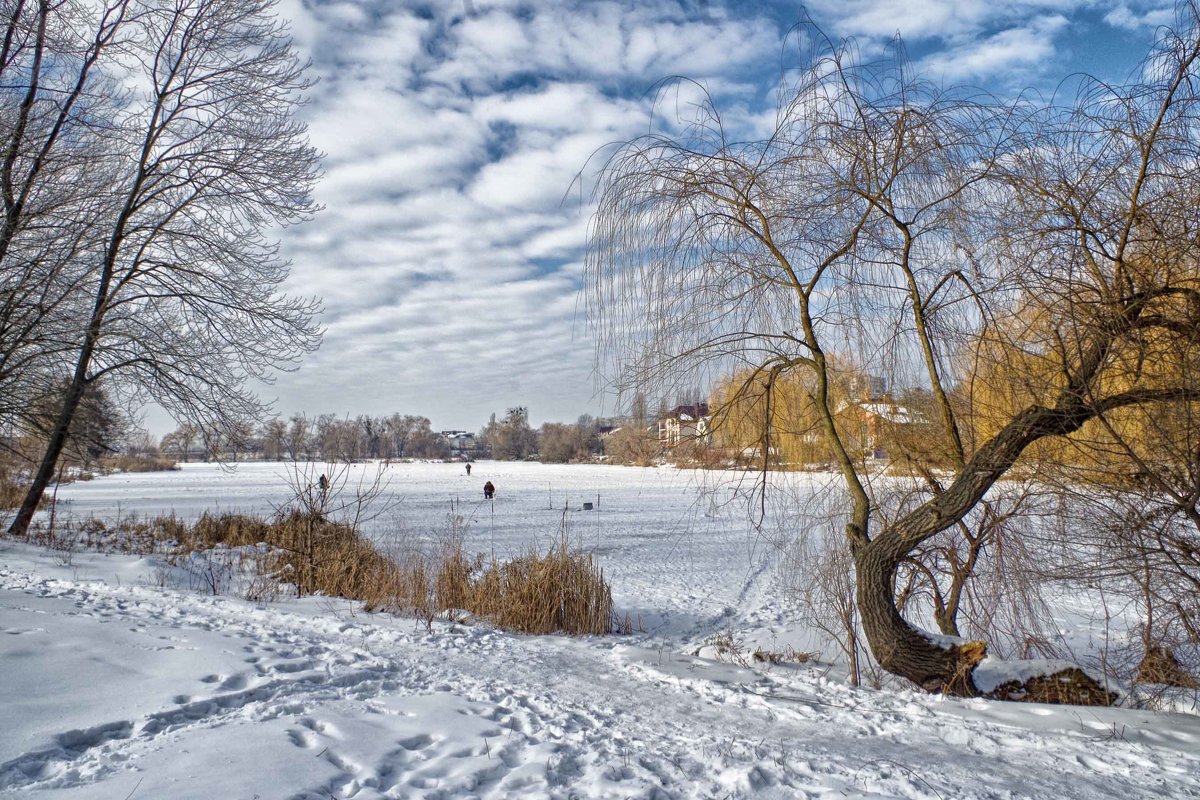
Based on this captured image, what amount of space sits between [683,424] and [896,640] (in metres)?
2.33

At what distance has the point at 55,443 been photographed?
1345 centimetres

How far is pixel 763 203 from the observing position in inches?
229

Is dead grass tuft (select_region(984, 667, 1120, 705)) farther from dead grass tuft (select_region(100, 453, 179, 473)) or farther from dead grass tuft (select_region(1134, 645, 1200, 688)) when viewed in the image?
dead grass tuft (select_region(100, 453, 179, 473))

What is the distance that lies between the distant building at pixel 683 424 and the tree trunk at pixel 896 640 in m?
1.58

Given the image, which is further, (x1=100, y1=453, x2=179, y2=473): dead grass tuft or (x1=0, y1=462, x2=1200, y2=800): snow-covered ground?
(x1=100, y1=453, x2=179, y2=473): dead grass tuft

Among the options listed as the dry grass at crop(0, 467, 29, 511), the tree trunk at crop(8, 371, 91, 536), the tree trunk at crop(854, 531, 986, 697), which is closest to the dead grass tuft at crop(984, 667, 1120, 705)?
the tree trunk at crop(854, 531, 986, 697)

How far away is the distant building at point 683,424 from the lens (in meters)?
5.55

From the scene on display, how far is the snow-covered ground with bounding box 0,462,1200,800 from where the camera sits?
346cm

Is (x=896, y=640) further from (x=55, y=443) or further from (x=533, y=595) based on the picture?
(x=55, y=443)

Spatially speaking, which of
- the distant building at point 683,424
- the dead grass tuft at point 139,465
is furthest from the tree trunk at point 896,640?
the dead grass tuft at point 139,465

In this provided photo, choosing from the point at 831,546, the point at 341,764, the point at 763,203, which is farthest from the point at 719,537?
the point at 341,764

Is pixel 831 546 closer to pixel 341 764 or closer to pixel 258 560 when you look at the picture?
pixel 341 764

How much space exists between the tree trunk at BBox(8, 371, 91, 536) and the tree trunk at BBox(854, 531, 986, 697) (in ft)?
44.5

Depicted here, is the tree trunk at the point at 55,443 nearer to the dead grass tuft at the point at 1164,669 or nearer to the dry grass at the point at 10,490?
the dry grass at the point at 10,490
